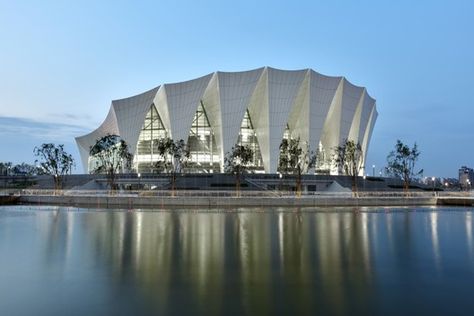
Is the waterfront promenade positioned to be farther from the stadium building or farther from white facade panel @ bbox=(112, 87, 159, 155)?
white facade panel @ bbox=(112, 87, 159, 155)

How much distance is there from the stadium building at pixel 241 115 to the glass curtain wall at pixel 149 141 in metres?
0.16

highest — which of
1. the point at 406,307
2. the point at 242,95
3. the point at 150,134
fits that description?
the point at 242,95

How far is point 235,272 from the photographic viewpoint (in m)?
11.5

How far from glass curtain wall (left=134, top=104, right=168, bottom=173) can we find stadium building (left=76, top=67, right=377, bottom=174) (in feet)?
0.53

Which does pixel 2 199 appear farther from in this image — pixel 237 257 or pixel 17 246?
pixel 237 257

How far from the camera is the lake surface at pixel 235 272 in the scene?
8.66m

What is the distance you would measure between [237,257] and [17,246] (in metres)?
8.06

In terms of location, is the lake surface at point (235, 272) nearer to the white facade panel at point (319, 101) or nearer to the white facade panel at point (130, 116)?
the white facade panel at point (319, 101)

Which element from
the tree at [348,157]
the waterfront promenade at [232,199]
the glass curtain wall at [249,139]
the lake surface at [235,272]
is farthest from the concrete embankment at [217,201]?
the glass curtain wall at [249,139]

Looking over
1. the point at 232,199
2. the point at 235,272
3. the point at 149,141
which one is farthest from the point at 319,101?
the point at 235,272

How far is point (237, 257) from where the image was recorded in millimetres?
13617

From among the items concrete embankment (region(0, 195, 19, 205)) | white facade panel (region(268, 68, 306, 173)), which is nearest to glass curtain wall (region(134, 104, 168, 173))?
white facade panel (region(268, 68, 306, 173))

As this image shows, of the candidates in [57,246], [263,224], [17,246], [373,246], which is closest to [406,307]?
[373,246]

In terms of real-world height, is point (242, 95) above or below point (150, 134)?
above
